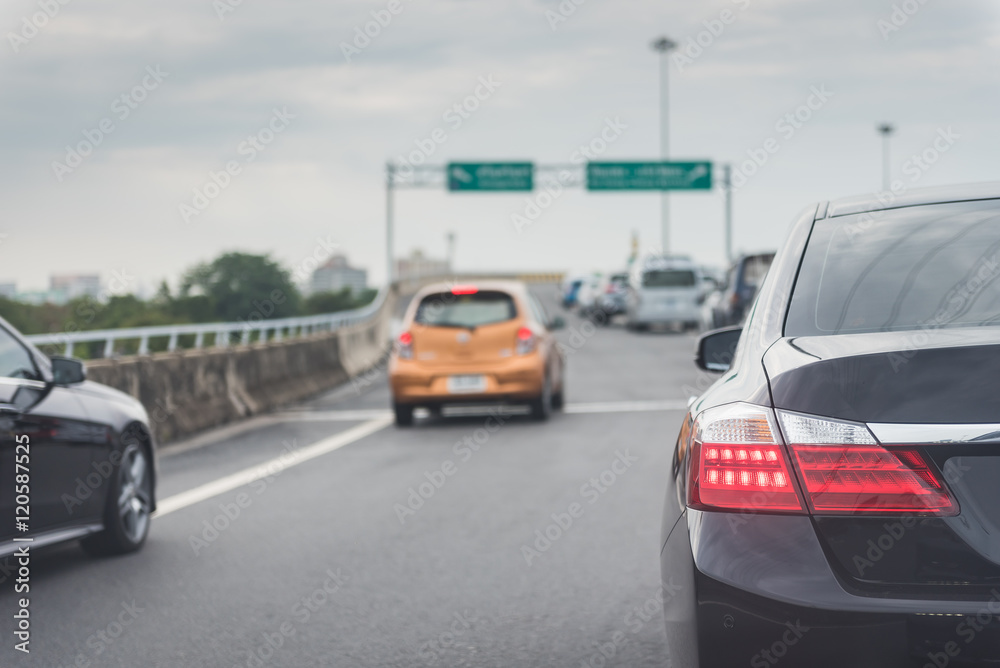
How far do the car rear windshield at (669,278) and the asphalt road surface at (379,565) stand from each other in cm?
2238

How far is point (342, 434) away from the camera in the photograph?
1411 centimetres

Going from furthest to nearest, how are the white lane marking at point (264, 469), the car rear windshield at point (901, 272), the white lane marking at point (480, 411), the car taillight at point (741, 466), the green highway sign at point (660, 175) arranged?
1. the green highway sign at point (660, 175)
2. the white lane marking at point (480, 411)
3. the white lane marking at point (264, 469)
4. the car rear windshield at point (901, 272)
5. the car taillight at point (741, 466)

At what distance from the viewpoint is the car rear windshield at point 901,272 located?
3.31m

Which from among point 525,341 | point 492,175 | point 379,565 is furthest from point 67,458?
point 492,175

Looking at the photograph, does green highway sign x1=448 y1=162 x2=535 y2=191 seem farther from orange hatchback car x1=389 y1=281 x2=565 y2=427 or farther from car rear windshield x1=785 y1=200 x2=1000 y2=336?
car rear windshield x1=785 y1=200 x2=1000 y2=336

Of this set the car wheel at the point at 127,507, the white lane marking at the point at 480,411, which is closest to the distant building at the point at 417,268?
the white lane marking at the point at 480,411

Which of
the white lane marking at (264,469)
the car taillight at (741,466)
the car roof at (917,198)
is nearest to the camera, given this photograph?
the car taillight at (741,466)

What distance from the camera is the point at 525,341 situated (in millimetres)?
14633

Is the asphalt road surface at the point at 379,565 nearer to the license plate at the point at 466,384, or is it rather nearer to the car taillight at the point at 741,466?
the license plate at the point at 466,384

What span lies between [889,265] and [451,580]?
3.35 m

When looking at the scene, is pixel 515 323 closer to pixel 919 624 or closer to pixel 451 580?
pixel 451 580

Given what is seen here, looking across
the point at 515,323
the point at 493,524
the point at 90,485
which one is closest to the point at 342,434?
the point at 515,323

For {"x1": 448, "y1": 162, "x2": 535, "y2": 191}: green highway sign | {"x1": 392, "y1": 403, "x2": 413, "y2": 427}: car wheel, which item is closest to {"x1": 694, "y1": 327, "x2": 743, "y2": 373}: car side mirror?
{"x1": 392, "y1": 403, "x2": 413, "y2": 427}: car wheel

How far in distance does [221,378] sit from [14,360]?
33.4 ft
